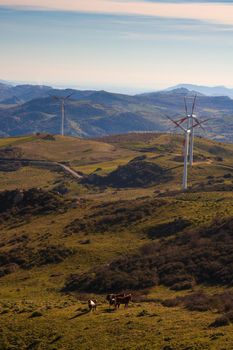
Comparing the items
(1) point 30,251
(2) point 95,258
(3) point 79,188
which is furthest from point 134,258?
(3) point 79,188

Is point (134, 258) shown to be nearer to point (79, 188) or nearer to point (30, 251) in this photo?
point (30, 251)

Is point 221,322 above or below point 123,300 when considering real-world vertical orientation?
above

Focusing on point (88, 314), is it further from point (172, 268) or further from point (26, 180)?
point (26, 180)

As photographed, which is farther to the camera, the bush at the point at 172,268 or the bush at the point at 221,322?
the bush at the point at 172,268

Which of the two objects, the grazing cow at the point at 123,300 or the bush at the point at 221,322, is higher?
the bush at the point at 221,322

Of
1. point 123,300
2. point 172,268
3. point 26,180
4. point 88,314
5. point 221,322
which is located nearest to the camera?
point 221,322

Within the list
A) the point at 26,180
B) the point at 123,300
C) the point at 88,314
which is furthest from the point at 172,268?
the point at 26,180

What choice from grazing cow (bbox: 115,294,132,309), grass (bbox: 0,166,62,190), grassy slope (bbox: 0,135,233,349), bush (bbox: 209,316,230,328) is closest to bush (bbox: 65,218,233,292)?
grassy slope (bbox: 0,135,233,349)

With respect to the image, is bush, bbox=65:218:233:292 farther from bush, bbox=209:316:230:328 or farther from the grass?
the grass

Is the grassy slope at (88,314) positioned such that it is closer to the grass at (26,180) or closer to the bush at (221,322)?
the bush at (221,322)

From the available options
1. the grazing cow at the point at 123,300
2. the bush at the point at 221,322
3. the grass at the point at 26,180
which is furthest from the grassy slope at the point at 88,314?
the grass at the point at 26,180

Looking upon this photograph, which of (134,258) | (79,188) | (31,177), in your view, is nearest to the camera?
(134,258)
